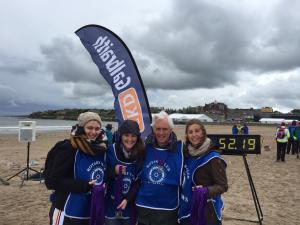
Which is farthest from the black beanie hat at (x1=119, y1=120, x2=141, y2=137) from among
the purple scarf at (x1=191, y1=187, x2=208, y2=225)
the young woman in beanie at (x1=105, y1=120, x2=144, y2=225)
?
the purple scarf at (x1=191, y1=187, x2=208, y2=225)

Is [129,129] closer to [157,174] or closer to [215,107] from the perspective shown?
[157,174]

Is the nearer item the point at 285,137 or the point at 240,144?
the point at 240,144

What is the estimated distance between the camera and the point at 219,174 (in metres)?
2.71

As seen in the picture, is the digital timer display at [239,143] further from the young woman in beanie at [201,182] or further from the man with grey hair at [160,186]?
the man with grey hair at [160,186]

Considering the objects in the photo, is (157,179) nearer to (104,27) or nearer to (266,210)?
(104,27)

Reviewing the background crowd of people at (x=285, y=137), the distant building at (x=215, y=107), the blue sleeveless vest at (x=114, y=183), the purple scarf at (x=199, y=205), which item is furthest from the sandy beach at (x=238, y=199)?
the distant building at (x=215, y=107)

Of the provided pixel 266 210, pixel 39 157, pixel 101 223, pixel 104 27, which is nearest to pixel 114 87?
pixel 104 27

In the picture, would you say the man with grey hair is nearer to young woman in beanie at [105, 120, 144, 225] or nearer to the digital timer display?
young woman in beanie at [105, 120, 144, 225]

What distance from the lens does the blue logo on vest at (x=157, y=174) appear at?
2.72m

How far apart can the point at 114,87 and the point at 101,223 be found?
2.92m

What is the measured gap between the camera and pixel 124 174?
9.16 ft

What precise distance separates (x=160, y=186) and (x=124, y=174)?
330 mm

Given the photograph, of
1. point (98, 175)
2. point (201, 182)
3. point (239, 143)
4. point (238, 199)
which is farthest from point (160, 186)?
point (238, 199)

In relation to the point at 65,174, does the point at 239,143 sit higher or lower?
higher
